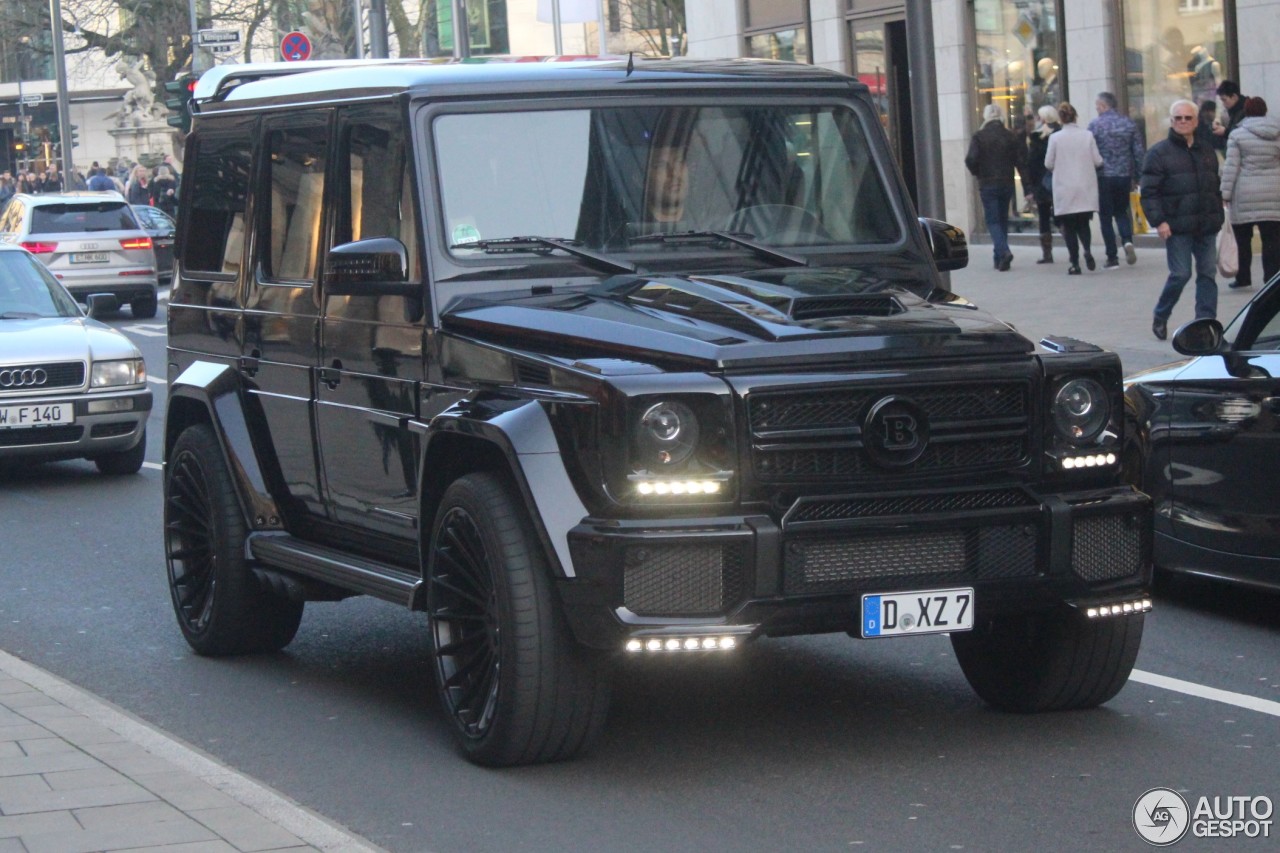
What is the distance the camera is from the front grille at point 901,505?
5348 mm

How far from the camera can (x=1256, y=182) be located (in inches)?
681

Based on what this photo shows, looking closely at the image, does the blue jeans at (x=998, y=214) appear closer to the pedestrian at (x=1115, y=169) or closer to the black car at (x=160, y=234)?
the pedestrian at (x=1115, y=169)

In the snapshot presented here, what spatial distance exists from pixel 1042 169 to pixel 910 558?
19.2 m

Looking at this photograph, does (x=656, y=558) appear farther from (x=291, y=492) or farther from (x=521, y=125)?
(x=291, y=492)

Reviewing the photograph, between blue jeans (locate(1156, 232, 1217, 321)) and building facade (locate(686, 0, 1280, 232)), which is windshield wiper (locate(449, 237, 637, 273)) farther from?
building facade (locate(686, 0, 1280, 232))

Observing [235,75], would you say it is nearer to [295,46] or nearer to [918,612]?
[918,612]

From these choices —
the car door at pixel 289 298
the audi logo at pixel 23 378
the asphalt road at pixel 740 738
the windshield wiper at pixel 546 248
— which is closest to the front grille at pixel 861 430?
the asphalt road at pixel 740 738

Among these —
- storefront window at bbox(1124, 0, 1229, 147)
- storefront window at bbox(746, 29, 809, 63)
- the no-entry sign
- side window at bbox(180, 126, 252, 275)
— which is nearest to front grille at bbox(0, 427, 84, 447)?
side window at bbox(180, 126, 252, 275)

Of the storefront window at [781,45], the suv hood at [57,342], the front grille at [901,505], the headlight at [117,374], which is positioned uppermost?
the storefront window at [781,45]

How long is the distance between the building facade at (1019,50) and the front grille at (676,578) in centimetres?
1432

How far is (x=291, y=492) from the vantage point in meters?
7.30

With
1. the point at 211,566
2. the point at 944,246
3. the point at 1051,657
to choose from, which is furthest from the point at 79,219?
the point at 1051,657

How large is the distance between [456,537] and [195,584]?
2.40 metres

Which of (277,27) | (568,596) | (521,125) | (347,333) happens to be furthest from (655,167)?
(277,27)
